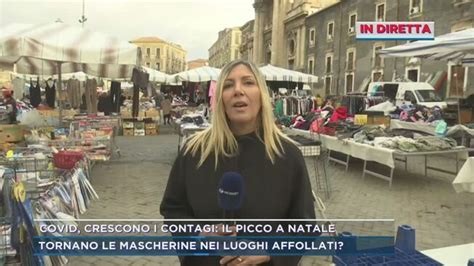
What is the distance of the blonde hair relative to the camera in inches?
68.1

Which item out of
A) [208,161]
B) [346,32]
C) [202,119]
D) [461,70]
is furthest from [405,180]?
[346,32]

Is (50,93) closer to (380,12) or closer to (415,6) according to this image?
(415,6)

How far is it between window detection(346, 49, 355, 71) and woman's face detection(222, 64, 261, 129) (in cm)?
3892

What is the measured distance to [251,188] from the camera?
167 centimetres

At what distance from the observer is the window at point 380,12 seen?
34656 mm

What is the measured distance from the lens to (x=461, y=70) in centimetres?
2417

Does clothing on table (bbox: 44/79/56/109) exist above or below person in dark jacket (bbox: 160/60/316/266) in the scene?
above

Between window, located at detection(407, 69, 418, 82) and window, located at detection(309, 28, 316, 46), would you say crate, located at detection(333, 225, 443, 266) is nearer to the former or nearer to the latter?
window, located at detection(407, 69, 418, 82)

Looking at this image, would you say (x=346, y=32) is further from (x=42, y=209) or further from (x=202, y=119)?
(x=42, y=209)

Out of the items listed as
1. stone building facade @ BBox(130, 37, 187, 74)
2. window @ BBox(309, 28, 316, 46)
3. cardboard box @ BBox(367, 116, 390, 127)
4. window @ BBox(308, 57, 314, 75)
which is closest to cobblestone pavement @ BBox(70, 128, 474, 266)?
cardboard box @ BBox(367, 116, 390, 127)

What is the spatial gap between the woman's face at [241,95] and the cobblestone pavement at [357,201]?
9.33 feet

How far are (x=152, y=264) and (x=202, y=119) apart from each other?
6.53m

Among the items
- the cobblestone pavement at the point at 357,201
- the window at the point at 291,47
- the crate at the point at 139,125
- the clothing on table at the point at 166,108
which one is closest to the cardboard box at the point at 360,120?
the cobblestone pavement at the point at 357,201

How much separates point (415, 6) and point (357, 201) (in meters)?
28.0
